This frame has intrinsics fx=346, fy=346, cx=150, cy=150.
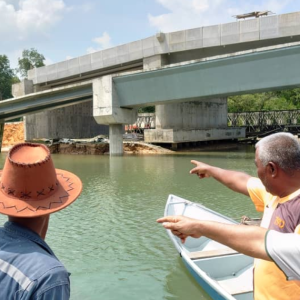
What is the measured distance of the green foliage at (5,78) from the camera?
6738 centimetres

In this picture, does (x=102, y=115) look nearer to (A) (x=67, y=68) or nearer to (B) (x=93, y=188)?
(A) (x=67, y=68)

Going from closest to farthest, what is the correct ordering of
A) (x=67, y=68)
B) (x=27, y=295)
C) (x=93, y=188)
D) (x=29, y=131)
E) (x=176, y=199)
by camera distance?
(x=27, y=295), (x=176, y=199), (x=93, y=188), (x=67, y=68), (x=29, y=131)

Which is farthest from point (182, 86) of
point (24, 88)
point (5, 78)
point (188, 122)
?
point (5, 78)

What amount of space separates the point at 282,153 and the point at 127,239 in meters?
5.74

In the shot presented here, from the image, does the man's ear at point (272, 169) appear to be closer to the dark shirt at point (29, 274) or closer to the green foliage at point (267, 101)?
the dark shirt at point (29, 274)

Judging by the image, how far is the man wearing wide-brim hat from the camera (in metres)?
1.40

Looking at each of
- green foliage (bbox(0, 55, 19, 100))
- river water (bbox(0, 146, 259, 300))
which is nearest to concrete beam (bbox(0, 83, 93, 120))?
river water (bbox(0, 146, 259, 300))

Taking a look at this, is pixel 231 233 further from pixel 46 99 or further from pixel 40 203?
pixel 46 99

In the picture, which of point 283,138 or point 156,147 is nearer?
point 283,138

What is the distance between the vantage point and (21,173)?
1.68m

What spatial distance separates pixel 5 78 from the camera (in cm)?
6812

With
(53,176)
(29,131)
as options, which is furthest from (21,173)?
(29,131)

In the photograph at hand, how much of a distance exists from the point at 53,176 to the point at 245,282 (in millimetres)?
3873

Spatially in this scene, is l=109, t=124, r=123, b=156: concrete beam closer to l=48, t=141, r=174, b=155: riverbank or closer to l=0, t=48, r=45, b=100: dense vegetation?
l=48, t=141, r=174, b=155: riverbank
